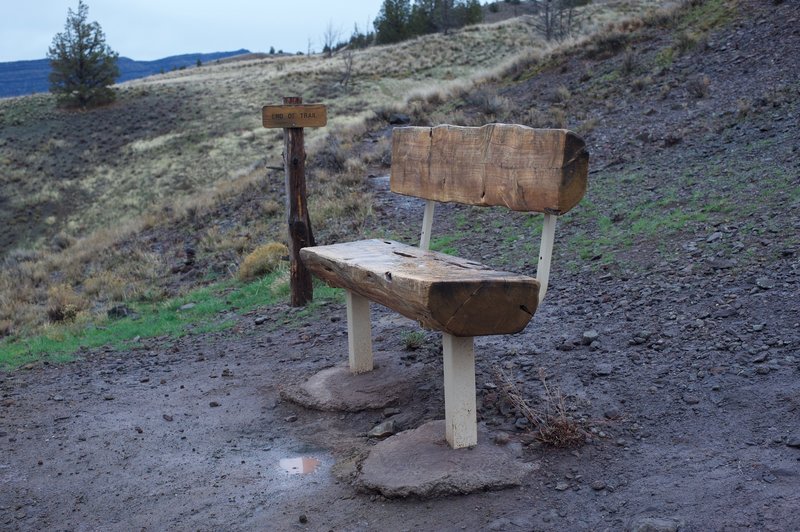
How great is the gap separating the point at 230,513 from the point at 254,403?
1.58 m

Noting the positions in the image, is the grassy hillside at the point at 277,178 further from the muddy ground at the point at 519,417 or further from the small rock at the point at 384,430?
the small rock at the point at 384,430

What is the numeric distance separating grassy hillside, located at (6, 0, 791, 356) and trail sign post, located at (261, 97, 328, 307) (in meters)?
1.82

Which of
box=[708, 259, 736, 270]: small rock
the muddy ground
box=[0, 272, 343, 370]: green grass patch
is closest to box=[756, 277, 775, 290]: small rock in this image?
the muddy ground

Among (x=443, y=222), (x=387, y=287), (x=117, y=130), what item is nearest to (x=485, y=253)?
(x=443, y=222)

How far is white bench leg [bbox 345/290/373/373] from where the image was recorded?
493 cm

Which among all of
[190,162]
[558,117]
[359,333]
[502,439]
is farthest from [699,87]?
[190,162]

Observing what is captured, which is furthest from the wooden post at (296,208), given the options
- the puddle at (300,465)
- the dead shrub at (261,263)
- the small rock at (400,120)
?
the small rock at (400,120)

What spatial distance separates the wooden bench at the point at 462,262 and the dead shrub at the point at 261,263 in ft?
14.1

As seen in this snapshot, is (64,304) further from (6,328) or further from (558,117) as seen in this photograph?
(558,117)

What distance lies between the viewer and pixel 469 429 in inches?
142

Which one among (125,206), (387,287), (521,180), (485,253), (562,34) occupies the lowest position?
(125,206)

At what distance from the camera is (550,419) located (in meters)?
3.70

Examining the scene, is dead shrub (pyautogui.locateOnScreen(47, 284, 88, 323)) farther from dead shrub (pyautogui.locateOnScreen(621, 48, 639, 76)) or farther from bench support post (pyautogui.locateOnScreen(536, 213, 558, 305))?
dead shrub (pyautogui.locateOnScreen(621, 48, 639, 76))

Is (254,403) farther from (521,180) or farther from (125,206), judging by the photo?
(125,206)
